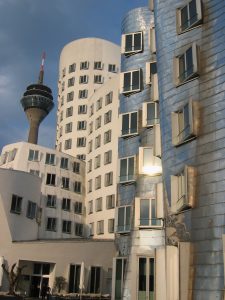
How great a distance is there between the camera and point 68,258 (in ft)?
126

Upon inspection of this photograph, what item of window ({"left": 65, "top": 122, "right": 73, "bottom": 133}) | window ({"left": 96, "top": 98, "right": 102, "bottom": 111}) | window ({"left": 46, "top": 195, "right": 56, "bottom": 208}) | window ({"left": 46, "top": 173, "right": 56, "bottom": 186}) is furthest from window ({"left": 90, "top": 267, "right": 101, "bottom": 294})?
window ({"left": 65, "top": 122, "right": 73, "bottom": 133})

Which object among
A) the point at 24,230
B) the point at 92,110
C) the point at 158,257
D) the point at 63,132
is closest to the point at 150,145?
the point at 158,257

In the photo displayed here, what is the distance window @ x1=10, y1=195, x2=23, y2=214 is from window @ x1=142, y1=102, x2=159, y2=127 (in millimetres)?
Answer: 17943

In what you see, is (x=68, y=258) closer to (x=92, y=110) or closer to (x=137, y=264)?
(x=137, y=264)

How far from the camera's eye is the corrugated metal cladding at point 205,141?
48.4 ft

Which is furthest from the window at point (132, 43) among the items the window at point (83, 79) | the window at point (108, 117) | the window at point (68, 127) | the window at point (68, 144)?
the window at point (83, 79)

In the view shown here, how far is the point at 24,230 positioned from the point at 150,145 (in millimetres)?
19369

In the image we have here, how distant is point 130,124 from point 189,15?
10.7 metres

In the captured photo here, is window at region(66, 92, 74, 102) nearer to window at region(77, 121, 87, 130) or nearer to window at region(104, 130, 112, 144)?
window at region(77, 121, 87, 130)

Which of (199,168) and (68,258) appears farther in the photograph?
(68,258)

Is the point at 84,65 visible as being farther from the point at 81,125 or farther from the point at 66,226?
the point at 66,226

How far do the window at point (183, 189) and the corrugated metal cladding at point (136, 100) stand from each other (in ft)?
24.8

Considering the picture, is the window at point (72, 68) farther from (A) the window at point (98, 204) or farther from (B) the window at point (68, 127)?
(A) the window at point (98, 204)

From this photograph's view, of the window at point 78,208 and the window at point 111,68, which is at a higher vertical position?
the window at point 111,68
